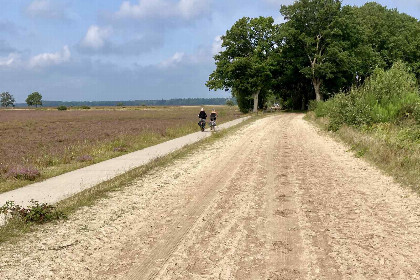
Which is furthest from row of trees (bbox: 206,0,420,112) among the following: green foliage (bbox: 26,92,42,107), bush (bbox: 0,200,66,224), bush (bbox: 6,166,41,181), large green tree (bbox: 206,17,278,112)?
green foliage (bbox: 26,92,42,107)

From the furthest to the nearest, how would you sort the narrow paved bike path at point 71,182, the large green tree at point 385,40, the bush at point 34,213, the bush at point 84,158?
the large green tree at point 385,40 → the bush at point 84,158 → the narrow paved bike path at point 71,182 → the bush at point 34,213

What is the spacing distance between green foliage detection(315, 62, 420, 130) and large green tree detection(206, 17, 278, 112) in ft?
102

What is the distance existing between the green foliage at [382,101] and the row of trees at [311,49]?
3049 cm

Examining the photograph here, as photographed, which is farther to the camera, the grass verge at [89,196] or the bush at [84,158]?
the bush at [84,158]

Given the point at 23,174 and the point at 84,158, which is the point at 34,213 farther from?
the point at 84,158

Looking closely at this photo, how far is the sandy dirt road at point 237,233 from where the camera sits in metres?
4.31

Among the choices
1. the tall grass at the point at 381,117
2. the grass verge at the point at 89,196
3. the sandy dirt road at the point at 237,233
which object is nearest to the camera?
the sandy dirt road at the point at 237,233

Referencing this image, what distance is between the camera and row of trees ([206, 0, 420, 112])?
50.6m

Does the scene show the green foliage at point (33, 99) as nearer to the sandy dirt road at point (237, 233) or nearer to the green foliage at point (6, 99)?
the green foliage at point (6, 99)

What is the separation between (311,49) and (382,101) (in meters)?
35.0

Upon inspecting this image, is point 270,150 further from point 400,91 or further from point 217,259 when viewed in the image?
point 217,259

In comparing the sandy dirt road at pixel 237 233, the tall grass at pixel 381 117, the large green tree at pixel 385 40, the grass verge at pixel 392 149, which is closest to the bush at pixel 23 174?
the sandy dirt road at pixel 237 233

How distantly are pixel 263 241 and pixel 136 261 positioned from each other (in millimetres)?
1808

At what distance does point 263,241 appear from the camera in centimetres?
514
